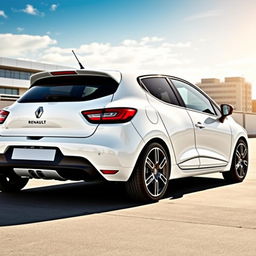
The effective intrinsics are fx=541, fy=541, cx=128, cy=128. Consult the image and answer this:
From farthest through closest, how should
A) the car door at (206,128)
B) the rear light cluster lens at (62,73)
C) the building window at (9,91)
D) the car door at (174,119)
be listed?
the building window at (9,91)
the car door at (206,128)
the car door at (174,119)
the rear light cluster lens at (62,73)

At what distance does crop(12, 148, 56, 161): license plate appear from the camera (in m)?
5.91

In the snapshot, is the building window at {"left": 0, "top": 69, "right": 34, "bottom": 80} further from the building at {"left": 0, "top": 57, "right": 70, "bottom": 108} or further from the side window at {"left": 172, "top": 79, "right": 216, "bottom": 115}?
the side window at {"left": 172, "top": 79, "right": 216, "bottom": 115}

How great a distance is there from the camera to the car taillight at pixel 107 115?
5.85m

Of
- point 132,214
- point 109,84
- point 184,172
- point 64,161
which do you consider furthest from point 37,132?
point 184,172

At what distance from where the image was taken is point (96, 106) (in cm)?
590

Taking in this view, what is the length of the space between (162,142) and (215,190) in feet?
5.12

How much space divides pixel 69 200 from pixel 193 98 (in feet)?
7.65

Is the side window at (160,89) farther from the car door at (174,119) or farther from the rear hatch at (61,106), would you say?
the rear hatch at (61,106)

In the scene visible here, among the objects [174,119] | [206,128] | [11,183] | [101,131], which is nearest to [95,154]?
[101,131]

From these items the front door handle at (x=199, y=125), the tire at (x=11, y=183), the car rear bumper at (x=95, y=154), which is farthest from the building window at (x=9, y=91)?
the car rear bumper at (x=95, y=154)

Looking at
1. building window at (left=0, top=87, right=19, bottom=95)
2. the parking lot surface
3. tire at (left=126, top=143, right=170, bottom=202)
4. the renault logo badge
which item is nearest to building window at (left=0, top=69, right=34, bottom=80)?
building window at (left=0, top=87, right=19, bottom=95)

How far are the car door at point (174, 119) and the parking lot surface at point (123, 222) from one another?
1.70 feet

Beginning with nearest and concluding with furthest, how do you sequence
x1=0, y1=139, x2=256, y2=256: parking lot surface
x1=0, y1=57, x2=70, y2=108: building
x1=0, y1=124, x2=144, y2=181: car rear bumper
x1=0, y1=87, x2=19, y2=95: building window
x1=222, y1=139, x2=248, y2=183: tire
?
x1=0, y1=139, x2=256, y2=256: parking lot surface < x1=0, y1=124, x2=144, y2=181: car rear bumper < x1=222, y1=139, x2=248, y2=183: tire < x1=0, y1=57, x2=70, y2=108: building < x1=0, y1=87, x2=19, y2=95: building window

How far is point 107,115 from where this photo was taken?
5.86 m
